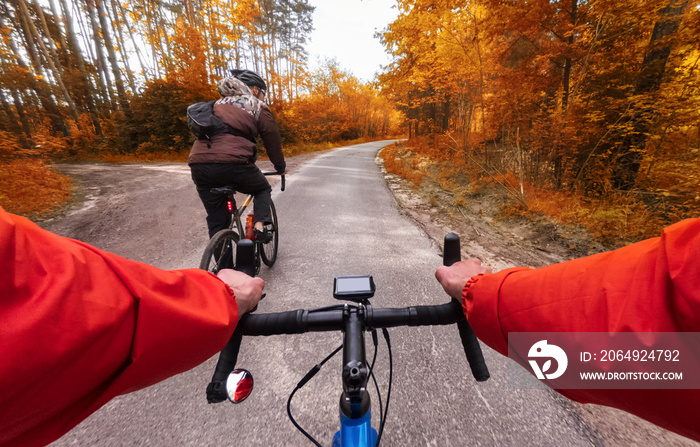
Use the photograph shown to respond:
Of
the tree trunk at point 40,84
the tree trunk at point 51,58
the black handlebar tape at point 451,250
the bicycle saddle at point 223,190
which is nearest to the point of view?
the black handlebar tape at point 451,250

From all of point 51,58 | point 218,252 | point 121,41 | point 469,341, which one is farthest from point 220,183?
point 121,41

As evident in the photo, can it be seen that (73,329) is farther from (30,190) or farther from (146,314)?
(30,190)

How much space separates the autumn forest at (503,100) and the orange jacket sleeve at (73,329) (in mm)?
5903

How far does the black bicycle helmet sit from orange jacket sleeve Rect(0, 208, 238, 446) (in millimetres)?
2837

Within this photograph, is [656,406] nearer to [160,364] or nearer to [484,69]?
[160,364]

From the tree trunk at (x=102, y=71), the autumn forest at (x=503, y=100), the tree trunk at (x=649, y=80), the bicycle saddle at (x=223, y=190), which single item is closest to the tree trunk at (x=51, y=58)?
the autumn forest at (x=503, y=100)

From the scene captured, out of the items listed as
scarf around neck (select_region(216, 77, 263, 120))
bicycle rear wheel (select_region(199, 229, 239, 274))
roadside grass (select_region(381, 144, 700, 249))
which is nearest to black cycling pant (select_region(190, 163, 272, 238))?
bicycle rear wheel (select_region(199, 229, 239, 274))

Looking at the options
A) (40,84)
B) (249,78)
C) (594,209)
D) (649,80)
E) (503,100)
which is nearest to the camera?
(249,78)

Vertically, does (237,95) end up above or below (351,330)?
above

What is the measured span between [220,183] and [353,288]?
7.65ft

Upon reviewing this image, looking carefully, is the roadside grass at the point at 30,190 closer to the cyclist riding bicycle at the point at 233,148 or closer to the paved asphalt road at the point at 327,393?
the paved asphalt road at the point at 327,393

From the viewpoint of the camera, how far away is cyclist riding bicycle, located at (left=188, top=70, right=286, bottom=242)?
252 centimetres

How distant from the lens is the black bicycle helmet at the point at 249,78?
2822mm

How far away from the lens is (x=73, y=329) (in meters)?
0.48
